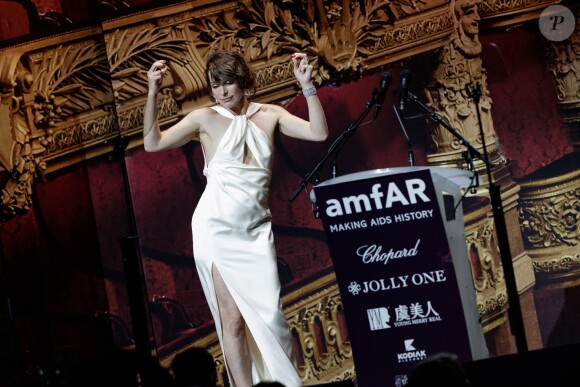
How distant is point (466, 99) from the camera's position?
7.07m

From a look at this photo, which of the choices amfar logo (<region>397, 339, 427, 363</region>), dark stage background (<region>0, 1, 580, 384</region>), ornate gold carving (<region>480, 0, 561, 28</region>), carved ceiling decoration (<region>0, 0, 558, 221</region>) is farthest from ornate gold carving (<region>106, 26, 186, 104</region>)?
amfar logo (<region>397, 339, 427, 363</region>)

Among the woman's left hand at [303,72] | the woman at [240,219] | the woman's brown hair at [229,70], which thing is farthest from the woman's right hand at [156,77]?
the woman's left hand at [303,72]

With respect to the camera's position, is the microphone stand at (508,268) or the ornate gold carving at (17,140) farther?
the ornate gold carving at (17,140)

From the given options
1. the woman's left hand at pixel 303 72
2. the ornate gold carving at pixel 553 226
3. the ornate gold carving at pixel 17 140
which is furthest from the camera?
the ornate gold carving at pixel 17 140

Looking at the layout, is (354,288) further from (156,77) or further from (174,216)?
(174,216)

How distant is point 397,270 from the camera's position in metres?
5.48

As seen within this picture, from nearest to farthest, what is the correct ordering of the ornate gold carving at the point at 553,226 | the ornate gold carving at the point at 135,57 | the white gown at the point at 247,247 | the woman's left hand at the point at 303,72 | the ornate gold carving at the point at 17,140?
the white gown at the point at 247,247
the woman's left hand at the point at 303,72
the ornate gold carving at the point at 553,226
the ornate gold carving at the point at 17,140
the ornate gold carving at the point at 135,57

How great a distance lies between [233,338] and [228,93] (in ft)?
4.05

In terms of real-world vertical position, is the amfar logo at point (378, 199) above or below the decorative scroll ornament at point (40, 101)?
below

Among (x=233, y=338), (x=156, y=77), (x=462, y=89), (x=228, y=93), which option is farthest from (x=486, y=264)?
(x=156, y=77)

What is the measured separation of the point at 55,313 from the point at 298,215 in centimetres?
165

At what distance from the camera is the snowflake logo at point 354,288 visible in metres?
5.52

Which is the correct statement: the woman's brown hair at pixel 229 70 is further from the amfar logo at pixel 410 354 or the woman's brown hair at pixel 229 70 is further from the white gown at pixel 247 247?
the amfar logo at pixel 410 354

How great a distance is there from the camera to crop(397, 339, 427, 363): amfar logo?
5422 millimetres
